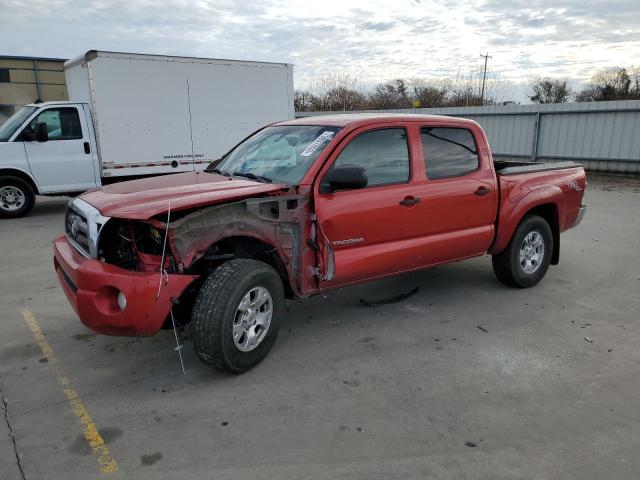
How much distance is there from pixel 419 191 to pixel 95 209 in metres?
2.66

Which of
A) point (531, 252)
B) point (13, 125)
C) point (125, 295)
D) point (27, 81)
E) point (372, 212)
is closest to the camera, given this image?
point (125, 295)

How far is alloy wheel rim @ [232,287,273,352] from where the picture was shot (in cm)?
360

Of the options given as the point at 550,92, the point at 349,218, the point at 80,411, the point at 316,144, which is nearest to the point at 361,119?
the point at 316,144

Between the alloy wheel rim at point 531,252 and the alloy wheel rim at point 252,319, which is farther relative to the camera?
the alloy wheel rim at point 531,252

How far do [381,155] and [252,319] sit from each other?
181cm

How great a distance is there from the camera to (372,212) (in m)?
4.23

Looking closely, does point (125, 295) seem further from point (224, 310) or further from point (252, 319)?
point (252, 319)

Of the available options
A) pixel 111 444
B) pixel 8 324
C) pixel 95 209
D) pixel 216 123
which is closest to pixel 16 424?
pixel 111 444

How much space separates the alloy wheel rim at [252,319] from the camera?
3.60 m

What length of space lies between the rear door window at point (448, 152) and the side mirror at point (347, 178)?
1046mm

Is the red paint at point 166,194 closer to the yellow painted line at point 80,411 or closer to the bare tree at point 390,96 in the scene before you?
the yellow painted line at point 80,411

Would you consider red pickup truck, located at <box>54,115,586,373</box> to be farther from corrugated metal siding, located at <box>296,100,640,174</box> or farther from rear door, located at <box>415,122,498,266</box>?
corrugated metal siding, located at <box>296,100,640,174</box>

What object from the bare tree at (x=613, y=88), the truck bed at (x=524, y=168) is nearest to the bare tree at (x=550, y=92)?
the bare tree at (x=613, y=88)

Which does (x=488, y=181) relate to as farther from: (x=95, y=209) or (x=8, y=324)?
(x=8, y=324)
